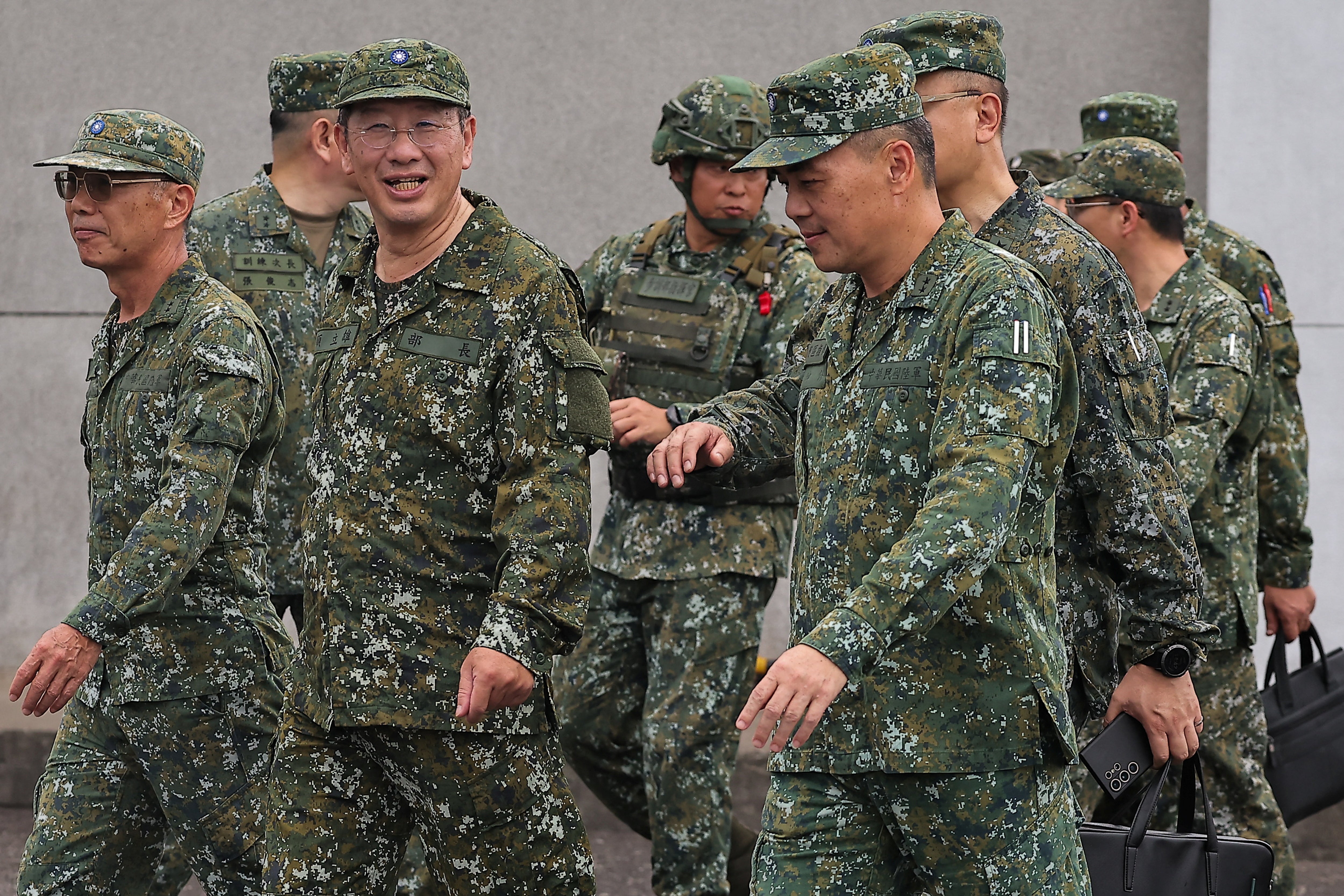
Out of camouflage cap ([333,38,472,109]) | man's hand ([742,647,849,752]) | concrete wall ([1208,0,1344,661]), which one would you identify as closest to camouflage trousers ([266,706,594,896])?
man's hand ([742,647,849,752])

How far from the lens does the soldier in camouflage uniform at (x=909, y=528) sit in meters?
2.87

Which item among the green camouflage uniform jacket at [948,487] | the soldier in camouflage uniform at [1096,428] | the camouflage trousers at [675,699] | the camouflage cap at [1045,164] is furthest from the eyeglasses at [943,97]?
the camouflage cap at [1045,164]

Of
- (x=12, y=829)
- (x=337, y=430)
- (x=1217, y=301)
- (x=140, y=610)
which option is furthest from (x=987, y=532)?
(x=12, y=829)

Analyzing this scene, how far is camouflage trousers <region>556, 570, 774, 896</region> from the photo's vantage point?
4926 mm

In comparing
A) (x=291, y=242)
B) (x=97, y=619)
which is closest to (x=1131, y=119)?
(x=291, y=242)

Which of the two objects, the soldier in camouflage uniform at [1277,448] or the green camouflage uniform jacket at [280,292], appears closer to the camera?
the green camouflage uniform jacket at [280,292]

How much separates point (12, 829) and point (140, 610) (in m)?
3.22

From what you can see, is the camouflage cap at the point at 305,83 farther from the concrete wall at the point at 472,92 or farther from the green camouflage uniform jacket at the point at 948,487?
the green camouflage uniform jacket at the point at 948,487

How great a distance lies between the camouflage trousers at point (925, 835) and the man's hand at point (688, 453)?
21.8 inches

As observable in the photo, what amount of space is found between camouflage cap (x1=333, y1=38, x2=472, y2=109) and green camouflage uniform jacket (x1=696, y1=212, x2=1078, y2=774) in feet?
3.19

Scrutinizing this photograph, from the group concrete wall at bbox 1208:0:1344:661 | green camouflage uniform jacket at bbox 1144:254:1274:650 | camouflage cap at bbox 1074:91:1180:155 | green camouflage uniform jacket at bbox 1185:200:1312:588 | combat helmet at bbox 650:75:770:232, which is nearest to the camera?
green camouflage uniform jacket at bbox 1144:254:1274:650

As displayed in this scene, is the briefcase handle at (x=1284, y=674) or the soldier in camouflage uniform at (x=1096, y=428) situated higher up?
the soldier in camouflage uniform at (x=1096, y=428)

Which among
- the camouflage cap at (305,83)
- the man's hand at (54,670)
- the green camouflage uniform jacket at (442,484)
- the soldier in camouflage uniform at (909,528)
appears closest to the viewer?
the soldier in camouflage uniform at (909,528)

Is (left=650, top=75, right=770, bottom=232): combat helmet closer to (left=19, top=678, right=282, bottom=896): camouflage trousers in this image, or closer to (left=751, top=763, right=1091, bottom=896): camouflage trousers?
(left=19, top=678, right=282, bottom=896): camouflage trousers
